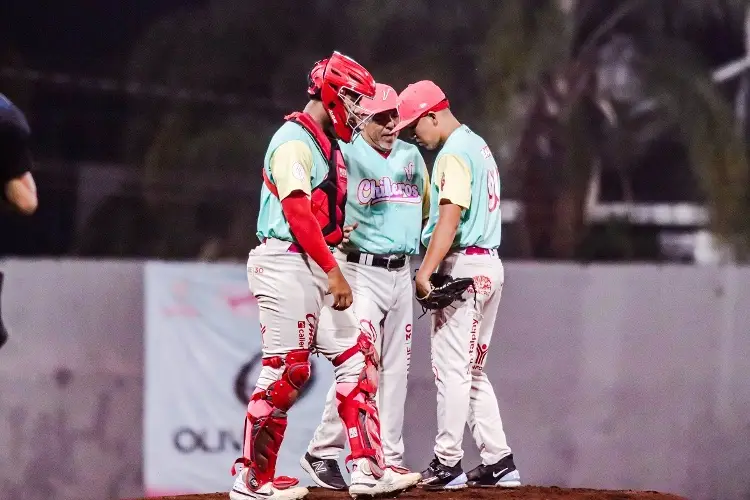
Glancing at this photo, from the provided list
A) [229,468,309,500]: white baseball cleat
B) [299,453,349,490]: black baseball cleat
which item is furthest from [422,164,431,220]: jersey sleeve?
[229,468,309,500]: white baseball cleat

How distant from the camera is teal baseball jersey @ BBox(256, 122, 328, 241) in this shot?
16.3ft

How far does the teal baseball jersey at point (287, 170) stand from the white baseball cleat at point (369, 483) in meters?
1.12

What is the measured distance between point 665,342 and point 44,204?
5977 millimetres

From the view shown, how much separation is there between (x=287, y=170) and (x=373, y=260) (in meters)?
1.12

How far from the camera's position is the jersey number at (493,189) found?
19.5 ft

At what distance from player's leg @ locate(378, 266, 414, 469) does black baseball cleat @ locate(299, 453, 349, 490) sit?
284mm

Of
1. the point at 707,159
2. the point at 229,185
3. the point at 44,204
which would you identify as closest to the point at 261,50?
the point at 229,185

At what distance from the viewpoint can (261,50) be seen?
536 inches

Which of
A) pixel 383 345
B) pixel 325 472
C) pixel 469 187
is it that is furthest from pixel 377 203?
pixel 325 472

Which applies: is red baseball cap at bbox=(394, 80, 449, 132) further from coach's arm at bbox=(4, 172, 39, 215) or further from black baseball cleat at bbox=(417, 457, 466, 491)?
coach's arm at bbox=(4, 172, 39, 215)

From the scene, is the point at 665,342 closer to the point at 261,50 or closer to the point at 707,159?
the point at 707,159

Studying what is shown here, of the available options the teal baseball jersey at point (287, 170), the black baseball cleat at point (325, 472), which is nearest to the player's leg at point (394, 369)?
the black baseball cleat at point (325, 472)

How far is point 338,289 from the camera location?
506 cm

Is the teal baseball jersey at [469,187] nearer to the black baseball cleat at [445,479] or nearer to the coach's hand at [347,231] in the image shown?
the coach's hand at [347,231]
